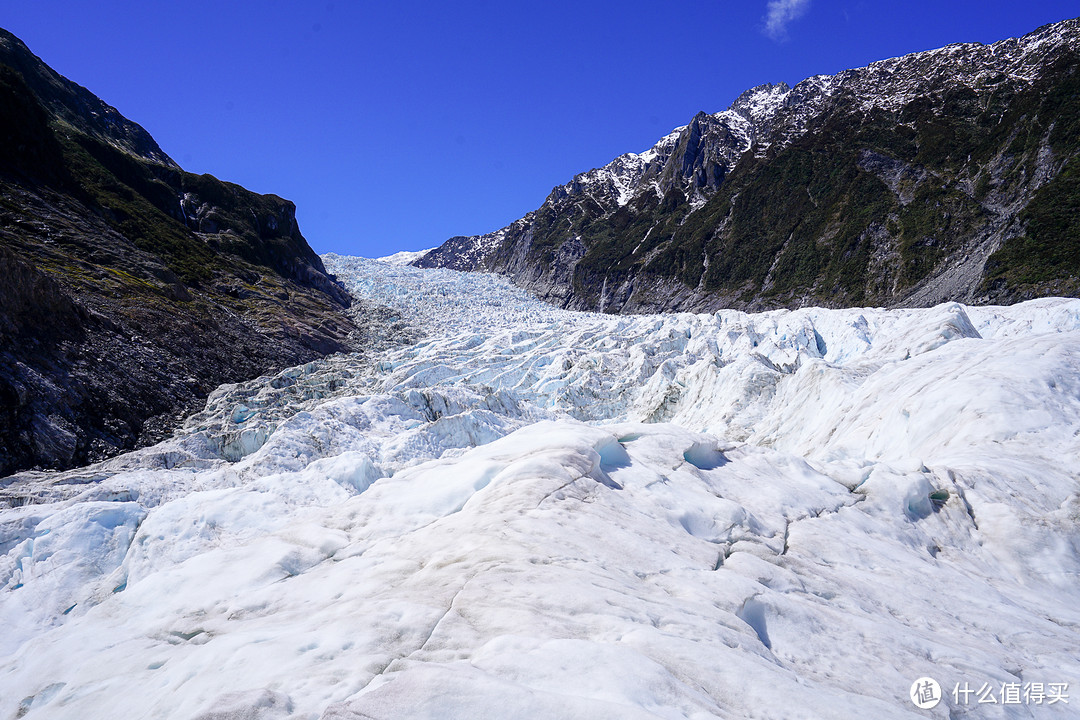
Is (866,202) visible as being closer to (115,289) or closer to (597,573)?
(115,289)

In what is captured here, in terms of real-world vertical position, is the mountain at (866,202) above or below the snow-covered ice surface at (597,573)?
above

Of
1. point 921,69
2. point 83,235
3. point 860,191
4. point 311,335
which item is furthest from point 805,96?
point 83,235

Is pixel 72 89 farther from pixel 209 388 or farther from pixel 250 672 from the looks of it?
pixel 250 672

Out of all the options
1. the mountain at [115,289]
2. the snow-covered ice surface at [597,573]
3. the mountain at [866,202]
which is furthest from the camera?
the mountain at [866,202]

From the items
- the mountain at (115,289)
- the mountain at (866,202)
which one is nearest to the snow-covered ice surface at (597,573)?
the mountain at (115,289)

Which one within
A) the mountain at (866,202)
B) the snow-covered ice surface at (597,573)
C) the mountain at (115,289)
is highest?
the mountain at (866,202)

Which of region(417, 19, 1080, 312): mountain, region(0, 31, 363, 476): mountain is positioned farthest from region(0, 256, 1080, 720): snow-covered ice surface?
region(417, 19, 1080, 312): mountain

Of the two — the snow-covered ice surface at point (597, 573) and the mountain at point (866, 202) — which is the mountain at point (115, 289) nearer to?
the snow-covered ice surface at point (597, 573)

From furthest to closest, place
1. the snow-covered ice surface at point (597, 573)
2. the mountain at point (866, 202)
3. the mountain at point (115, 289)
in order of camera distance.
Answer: the mountain at point (866, 202)
the mountain at point (115, 289)
the snow-covered ice surface at point (597, 573)
